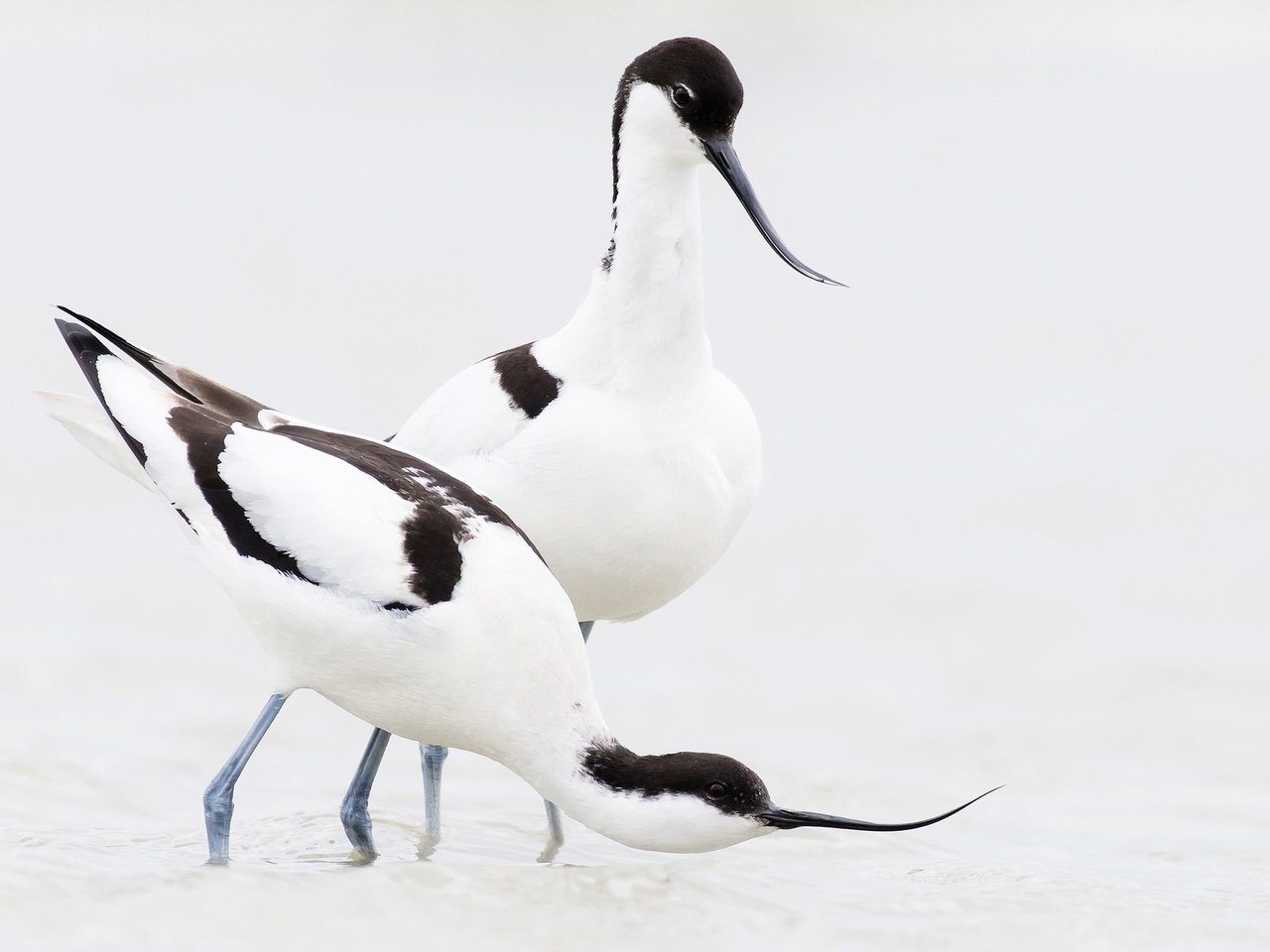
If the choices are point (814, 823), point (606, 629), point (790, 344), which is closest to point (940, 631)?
point (606, 629)

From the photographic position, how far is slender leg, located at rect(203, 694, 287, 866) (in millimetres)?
5223

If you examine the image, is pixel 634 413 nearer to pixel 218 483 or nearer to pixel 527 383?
Answer: pixel 527 383

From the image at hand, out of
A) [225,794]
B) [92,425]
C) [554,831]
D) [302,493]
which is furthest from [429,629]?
[554,831]

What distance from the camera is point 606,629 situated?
28.6 feet

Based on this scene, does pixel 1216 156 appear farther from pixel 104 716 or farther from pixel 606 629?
pixel 104 716

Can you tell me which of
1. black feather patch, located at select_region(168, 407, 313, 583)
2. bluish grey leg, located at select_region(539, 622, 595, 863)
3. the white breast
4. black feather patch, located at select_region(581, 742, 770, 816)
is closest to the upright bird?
the white breast

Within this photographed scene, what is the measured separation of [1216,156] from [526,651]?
32.6 feet

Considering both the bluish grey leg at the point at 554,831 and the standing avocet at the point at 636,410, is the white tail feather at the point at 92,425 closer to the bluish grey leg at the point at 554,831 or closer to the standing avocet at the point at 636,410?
the standing avocet at the point at 636,410

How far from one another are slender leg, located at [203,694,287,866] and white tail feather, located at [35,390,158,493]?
0.84 meters

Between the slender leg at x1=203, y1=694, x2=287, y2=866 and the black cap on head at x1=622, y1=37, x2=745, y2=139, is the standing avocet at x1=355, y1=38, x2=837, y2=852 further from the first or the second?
the slender leg at x1=203, y1=694, x2=287, y2=866

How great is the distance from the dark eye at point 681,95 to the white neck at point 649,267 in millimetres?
87

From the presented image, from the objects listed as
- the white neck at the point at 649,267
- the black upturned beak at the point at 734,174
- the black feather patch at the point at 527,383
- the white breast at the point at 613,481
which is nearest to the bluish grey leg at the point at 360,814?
the white breast at the point at 613,481

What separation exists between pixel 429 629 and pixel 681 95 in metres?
1.85

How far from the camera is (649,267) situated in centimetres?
573
